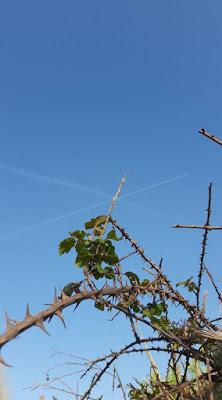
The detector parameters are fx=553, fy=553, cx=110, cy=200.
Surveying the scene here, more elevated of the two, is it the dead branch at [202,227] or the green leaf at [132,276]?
the green leaf at [132,276]

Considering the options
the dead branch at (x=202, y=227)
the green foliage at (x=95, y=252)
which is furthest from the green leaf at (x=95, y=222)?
the dead branch at (x=202, y=227)

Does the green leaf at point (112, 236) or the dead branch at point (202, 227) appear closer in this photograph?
the dead branch at point (202, 227)

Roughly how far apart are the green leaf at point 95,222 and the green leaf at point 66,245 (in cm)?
14

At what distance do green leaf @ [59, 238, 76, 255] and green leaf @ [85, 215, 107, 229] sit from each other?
0.45 ft

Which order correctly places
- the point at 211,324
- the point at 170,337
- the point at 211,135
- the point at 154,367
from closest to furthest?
the point at 211,135
the point at 170,337
the point at 211,324
the point at 154,367

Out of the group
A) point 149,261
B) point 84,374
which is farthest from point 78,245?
point 84,374

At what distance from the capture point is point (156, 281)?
3031 mm

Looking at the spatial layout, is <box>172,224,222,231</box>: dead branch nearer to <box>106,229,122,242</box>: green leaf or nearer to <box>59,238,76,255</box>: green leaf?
<box>106,229,122,242</box>: green leaf

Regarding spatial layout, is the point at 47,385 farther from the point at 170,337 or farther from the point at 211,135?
the point at 211,135

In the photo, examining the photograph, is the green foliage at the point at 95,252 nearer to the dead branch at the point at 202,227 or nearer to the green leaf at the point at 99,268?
the green leaf at the point at 99,268

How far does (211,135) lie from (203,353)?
1.14 meters

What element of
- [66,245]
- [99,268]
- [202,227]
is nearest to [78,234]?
[66,245]

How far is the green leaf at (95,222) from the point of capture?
3.21 meters

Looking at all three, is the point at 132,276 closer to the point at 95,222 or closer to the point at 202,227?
the point at 95,222
